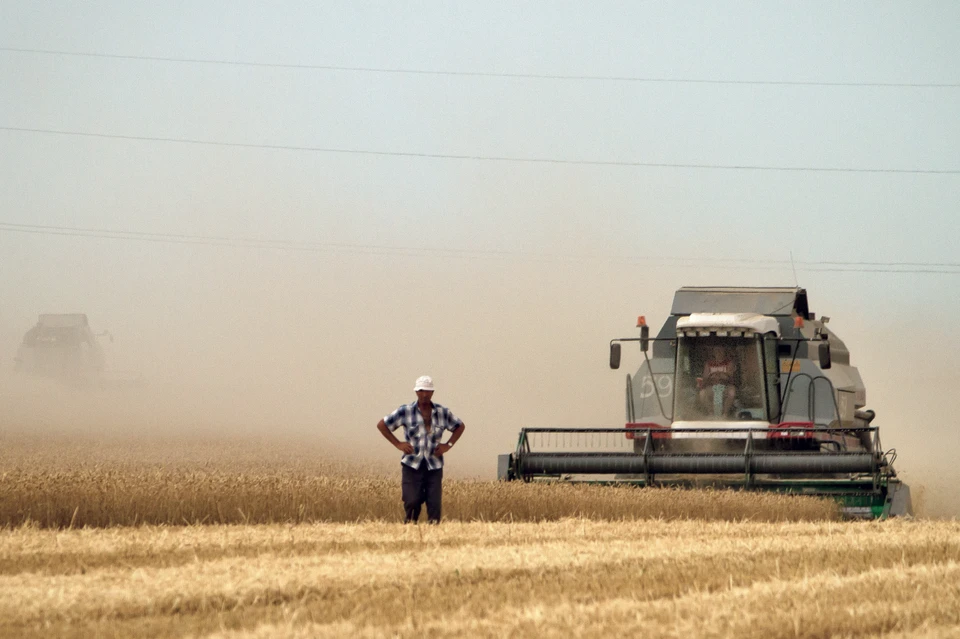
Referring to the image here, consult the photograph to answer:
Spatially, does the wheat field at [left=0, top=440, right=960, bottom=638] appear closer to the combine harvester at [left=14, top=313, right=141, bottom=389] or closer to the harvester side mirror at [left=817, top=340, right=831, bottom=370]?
the harvester side mirror at [left=817, top=340, right=831, bottom=370]

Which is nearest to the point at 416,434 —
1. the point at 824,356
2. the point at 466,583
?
the point at 466,583

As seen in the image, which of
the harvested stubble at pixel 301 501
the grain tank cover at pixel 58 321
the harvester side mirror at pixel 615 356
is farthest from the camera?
the grain tank cover at pixel 58 321

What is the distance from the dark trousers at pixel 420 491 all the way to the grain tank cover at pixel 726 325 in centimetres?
584

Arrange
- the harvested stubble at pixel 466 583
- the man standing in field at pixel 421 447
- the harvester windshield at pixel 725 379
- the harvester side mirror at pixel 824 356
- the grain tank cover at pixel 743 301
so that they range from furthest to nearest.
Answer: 1. the grain tank cover at pixel 743 301
2. the harvester windshield at pixel 725 379
3. the harvester side mirror at pixel 824 356
4. the man standing in field at pixel 421 447
5. the harvested stubble at pixel 466 583

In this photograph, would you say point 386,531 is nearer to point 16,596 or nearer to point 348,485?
point 348,485

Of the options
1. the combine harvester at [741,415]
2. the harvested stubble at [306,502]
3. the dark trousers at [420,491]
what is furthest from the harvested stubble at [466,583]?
the combine harvester at [741,415]

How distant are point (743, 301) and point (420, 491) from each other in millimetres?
7204

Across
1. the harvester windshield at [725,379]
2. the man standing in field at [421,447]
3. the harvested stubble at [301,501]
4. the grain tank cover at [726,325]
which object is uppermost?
the grain tank cover at [726,325]

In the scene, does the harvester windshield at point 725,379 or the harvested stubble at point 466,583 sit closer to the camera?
the harvested stubble at point 466,583

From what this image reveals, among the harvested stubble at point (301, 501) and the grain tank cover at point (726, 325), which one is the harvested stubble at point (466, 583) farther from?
the grain tank cover at point (726, 325)

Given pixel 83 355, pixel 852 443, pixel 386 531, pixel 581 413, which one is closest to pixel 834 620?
pixel 386 531

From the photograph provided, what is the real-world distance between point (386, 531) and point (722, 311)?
7.86 meters

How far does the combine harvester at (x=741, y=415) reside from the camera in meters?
12.2

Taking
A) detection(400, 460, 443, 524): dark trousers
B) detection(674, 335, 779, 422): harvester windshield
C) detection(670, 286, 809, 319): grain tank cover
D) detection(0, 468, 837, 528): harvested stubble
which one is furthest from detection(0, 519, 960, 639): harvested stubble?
detection(670, 286, 809, 319): grain tank cover
